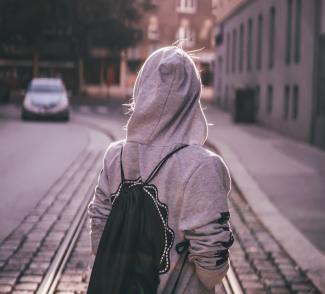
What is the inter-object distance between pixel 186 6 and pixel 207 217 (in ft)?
198

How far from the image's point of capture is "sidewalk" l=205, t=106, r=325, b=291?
21.5 feet

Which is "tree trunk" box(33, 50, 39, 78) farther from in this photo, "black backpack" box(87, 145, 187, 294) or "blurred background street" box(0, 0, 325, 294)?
"black backpack" box(87, 145, 187, 294)

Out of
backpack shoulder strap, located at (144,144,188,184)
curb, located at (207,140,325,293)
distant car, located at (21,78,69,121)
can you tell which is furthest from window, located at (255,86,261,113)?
backpack shoulder strap, located at (144,144,188,184)

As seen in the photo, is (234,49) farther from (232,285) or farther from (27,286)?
(27,286)

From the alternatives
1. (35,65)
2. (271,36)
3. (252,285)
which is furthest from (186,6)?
(252,285)

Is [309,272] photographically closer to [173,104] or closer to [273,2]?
[173,104]

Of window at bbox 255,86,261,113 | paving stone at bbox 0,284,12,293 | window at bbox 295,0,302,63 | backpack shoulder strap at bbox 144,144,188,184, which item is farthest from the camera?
window at bbox 255,86,261,113

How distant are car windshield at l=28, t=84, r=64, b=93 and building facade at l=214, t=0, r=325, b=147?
8.01 m

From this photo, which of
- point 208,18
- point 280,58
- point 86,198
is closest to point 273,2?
point 280,58

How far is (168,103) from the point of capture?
2.25 m

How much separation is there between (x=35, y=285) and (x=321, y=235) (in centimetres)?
339

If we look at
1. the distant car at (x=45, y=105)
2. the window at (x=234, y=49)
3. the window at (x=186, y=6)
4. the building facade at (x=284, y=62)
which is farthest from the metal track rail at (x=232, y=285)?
the window at (x=186, y=6)

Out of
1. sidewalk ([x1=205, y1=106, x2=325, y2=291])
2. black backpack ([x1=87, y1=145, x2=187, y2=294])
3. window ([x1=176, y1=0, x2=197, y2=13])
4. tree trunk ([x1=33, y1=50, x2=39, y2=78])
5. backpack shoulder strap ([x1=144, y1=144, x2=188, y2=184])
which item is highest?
window ([x1=176, y1=0, x2=197, y2=13])

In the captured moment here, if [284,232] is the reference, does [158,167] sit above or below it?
above
